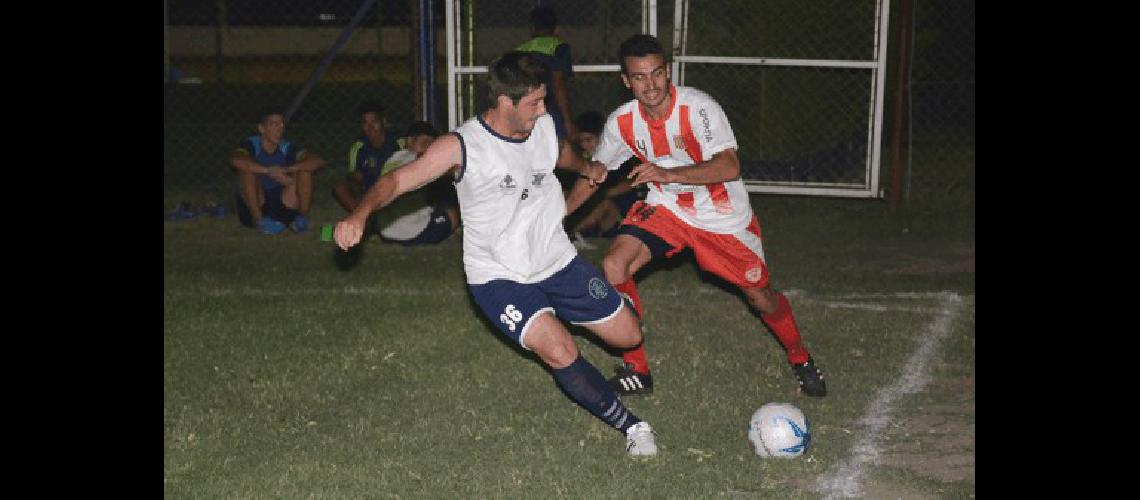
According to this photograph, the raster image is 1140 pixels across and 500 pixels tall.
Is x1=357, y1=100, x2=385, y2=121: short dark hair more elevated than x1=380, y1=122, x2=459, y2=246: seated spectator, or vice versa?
x1=357, y1=100, x2=385, y2=121: short dark hair

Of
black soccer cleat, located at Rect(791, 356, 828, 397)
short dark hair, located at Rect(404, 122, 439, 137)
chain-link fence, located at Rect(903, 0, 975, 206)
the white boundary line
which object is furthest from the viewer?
chain-link fence, located at Rect(903, 0, 975, 206)

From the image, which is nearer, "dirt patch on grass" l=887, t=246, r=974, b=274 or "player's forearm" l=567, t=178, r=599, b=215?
"player's forearm" l=567, t=178, r=599, b=215

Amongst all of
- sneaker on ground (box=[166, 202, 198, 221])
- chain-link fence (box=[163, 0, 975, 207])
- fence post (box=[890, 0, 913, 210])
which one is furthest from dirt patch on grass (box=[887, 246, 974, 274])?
sneaker on ground (box=[166, 202, 198, 221])

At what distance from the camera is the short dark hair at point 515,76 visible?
19.5ft

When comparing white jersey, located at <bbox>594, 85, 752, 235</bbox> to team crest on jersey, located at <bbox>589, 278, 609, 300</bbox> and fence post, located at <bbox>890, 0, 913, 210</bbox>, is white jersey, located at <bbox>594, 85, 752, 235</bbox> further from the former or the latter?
fence post, located at <bbox>890, 0, 913, 210</bbox>

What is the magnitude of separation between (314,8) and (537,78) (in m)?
39.7

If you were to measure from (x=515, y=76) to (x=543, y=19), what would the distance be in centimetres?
589

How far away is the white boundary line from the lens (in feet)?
19.2

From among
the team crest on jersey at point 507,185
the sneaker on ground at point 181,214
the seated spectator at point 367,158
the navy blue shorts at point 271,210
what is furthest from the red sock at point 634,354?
the sneaker on ground at point 181,214

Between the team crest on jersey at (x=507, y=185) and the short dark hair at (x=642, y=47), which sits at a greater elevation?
the short dark hair at (x=642, y=47)

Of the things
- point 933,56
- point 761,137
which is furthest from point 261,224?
point 933,56

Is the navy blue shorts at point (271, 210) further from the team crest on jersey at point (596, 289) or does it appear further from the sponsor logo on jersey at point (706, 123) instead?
the team crest on jersey at point (596, 289)

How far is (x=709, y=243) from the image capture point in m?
7.39
